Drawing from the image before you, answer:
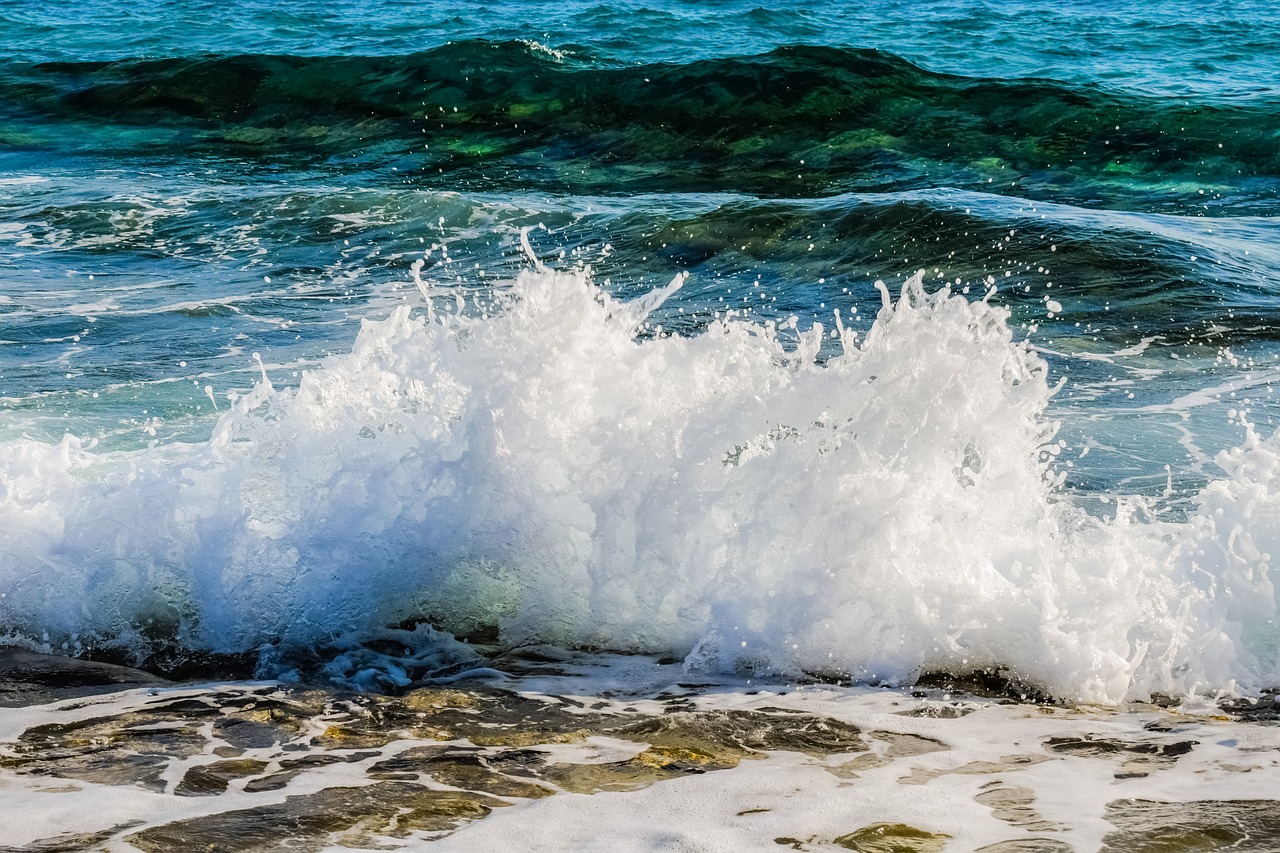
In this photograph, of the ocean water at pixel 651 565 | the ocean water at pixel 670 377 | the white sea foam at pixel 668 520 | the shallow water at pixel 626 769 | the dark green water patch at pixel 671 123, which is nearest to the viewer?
the shallow water at pixel 626 769

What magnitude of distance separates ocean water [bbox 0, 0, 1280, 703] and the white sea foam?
0.01 meters

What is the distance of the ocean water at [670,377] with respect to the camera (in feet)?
15.0

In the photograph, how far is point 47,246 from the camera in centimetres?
1109

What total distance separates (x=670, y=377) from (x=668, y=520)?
1.94 ft

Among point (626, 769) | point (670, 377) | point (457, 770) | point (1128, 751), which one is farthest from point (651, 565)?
point (1128, 751)

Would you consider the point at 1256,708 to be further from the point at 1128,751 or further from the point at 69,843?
the point at 69,843

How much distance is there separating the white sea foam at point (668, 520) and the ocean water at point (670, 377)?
14 mm

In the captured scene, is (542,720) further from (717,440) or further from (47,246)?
(47,246)

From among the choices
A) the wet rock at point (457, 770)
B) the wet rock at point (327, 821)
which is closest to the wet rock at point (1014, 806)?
the wet rock at point (457, 770)

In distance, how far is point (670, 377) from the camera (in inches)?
201

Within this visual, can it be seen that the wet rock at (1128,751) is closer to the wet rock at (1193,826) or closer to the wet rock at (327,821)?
the wet rock at (1193,826)

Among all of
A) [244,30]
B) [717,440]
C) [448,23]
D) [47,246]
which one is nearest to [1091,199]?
[717,440]

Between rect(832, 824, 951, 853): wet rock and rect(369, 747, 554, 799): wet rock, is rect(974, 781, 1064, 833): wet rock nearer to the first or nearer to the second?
rect(832, 824, 951, 853): wet rock

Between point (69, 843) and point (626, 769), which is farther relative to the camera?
point (626, 769)
